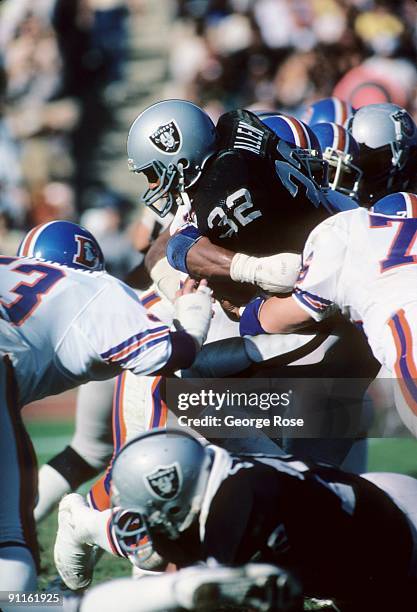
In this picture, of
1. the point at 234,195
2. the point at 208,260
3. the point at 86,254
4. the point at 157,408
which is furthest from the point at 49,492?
the point at 234,195

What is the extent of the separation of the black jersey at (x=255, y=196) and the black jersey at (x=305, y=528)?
1041 mm

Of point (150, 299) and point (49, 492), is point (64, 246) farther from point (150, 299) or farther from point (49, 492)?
point (49, 492)

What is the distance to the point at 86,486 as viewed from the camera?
4668 millimetres

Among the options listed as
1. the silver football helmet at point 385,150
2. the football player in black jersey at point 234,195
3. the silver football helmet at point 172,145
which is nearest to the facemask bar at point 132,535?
the football player in black jersey at point 234,195

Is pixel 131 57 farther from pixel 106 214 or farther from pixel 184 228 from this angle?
pixel 184 228

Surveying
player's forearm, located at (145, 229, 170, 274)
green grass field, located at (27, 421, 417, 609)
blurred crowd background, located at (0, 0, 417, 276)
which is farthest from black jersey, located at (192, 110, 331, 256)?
blurred crowd background, located at (0, 0, 417, 276)

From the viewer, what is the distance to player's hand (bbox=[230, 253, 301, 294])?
10.2ft

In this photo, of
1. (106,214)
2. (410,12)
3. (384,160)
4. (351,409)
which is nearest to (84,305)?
(351,409)

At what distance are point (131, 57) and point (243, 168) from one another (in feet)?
17.5

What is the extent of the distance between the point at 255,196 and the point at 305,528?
133cm

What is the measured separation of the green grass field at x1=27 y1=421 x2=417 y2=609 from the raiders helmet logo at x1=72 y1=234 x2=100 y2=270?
4.12 ft

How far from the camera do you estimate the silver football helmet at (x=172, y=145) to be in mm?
3350

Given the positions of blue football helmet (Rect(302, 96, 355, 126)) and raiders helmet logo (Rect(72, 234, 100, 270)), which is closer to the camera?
raiders helmet logo (Rect(72, 234, 100, 270))

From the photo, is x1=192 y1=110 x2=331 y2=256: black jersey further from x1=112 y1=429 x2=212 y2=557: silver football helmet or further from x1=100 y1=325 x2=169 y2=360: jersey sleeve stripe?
x1=112 y1=429 x2=212 y2=557: silver football helmet
